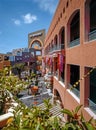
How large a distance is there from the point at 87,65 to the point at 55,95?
57.0 ft

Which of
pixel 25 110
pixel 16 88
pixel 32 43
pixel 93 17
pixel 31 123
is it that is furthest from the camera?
pixel 32 43

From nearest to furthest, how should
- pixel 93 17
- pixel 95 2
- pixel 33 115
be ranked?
pixel 33 115, pixel 95 2, pixel 93 17

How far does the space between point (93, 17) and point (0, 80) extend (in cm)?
1386

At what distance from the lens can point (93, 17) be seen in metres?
18.9

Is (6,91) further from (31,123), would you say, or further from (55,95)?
(55,95)

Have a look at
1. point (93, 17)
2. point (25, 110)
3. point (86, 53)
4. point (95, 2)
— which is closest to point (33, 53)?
point (93, 17)

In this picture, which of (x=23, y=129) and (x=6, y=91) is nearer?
(x=23, y=129)

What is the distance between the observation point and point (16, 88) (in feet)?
26.3

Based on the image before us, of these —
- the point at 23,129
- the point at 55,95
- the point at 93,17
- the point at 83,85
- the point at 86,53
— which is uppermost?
the point at 93,17

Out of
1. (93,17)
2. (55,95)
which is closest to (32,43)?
(55,95)

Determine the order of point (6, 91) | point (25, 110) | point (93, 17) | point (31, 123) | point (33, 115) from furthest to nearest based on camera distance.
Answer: point (93, 17) → point (6, 91) → point (25, 110) → point (33, 115) → point (31, 123)

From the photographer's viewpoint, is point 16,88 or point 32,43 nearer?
point 16,88

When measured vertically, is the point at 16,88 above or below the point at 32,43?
below

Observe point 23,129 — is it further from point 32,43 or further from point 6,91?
point 32,43
